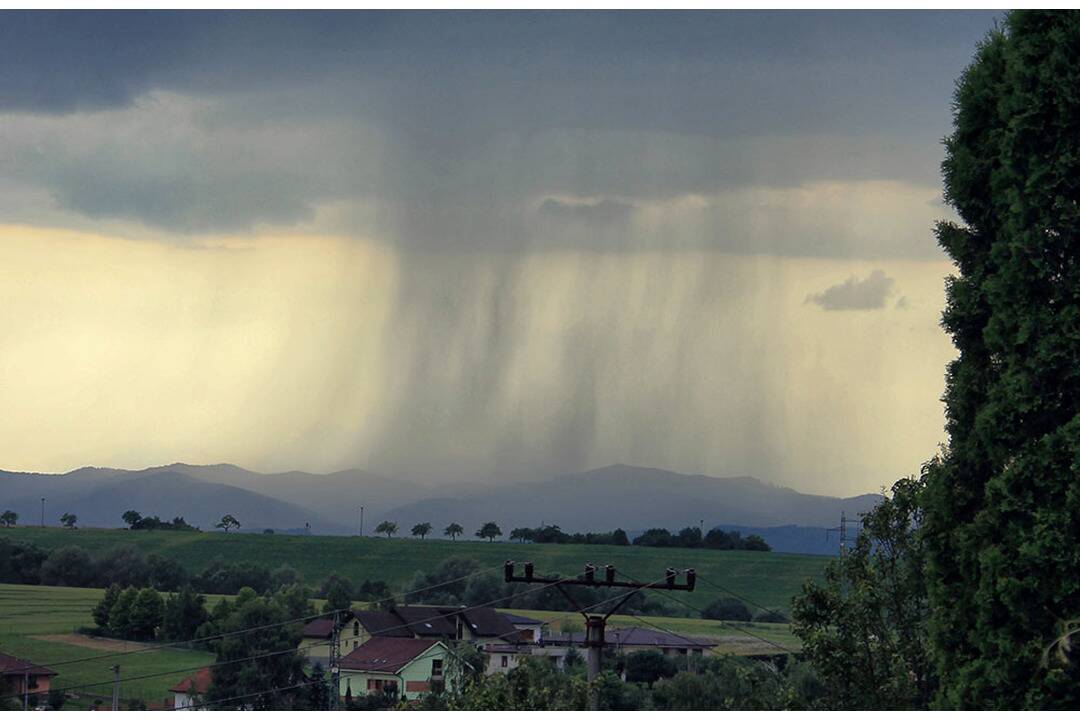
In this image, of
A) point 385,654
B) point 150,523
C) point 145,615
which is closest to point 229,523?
point 150,523

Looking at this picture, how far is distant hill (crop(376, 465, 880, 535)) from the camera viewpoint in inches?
3807

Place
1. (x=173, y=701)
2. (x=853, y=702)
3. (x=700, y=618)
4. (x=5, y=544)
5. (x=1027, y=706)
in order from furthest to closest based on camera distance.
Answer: (x=5, y=544)
(x=700, y=618)
(x=173, y=701)
(x=853, y=702)
(x=1027, y=706)

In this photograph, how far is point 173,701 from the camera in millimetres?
55969

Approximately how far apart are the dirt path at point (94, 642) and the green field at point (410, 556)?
17515 millimetres

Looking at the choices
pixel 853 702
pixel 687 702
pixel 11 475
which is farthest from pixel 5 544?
pixel 853 702

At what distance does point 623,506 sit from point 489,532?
13.0 metres

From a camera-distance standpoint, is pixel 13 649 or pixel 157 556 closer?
pixel 13 649

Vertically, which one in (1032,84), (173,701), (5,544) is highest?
(1032,84)

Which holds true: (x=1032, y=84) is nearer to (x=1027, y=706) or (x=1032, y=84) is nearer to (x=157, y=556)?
(x=1027, y=706)

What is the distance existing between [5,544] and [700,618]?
183 ft

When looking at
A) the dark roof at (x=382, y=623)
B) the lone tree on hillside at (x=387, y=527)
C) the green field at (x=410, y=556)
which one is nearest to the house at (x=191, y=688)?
the dark roof at (x=382, y=623)

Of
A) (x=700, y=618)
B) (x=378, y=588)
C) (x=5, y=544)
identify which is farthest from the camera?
(x=5, y=544)

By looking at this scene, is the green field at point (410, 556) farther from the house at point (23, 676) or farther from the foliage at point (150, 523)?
the house at point (23, 676)

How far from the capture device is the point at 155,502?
126 m
